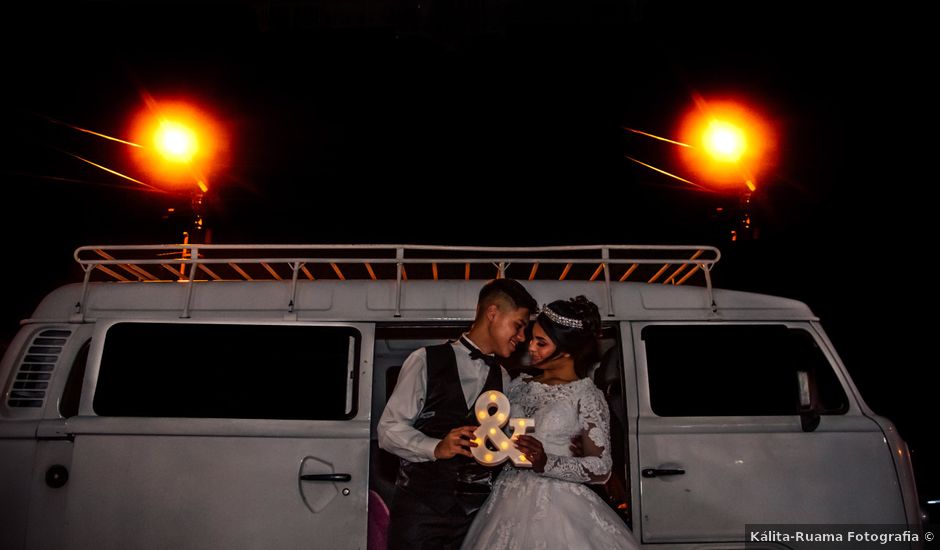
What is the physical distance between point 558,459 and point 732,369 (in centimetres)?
166

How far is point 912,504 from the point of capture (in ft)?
12.8

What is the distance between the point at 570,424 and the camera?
341 centimetres

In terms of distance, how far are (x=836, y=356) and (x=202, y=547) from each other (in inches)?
173

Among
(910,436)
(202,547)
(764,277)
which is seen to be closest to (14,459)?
(202,547)

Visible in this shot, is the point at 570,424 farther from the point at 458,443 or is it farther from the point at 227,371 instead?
the point at 227,371

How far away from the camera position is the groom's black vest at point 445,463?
339 cm

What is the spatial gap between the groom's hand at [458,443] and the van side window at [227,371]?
1.16m

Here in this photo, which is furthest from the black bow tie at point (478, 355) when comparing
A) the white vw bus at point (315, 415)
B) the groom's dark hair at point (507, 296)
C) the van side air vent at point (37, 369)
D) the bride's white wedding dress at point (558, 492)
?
the van side air vent at point (37, 369)

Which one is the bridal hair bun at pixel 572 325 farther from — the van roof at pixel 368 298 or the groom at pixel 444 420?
the van roof at pixel 368 298

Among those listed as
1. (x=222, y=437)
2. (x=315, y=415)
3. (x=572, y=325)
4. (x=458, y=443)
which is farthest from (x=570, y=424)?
(x=222, y=437)

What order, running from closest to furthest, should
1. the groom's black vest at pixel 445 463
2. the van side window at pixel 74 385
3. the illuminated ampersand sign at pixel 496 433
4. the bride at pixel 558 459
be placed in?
the illuminated ampersand sign at pixel 496 433, the bride at pixel 558 459, the groom's black vest at pixel 445 463, the van side window at pixel 74 385

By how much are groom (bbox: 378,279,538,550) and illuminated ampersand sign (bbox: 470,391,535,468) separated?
0.24m

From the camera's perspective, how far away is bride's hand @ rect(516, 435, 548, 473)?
3037 millimetres

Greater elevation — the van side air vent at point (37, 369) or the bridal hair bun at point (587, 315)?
the bridal hair bun at point (587, 315)
